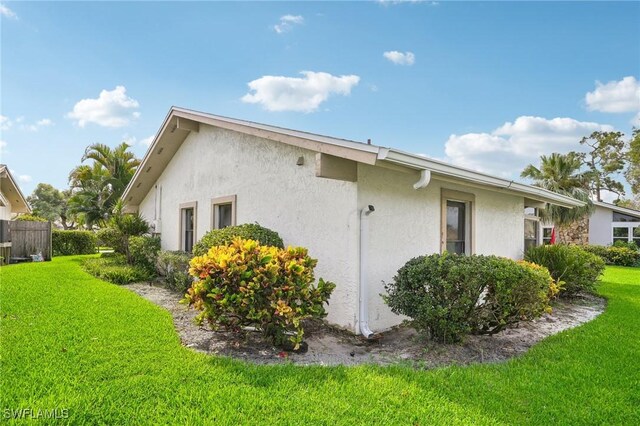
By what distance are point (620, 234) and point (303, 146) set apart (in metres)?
25.8

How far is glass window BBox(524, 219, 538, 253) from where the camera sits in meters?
11.0

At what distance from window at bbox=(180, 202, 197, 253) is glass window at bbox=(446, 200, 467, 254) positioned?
7269 millimetres

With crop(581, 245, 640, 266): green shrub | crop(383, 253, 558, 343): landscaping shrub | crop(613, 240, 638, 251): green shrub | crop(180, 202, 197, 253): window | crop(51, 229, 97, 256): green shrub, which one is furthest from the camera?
crop(613, 240, 638, 251): green shrub

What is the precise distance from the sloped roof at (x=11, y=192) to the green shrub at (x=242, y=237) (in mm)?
19906

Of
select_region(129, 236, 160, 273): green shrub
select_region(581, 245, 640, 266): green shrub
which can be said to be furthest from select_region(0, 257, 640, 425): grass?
select_region(581, 245, 640, 266): green shrub

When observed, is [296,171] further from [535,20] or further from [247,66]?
[535,20]

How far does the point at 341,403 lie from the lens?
329cm

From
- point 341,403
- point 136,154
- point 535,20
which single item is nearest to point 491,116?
point 535,20

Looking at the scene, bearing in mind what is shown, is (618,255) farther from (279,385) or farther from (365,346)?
(279,385)

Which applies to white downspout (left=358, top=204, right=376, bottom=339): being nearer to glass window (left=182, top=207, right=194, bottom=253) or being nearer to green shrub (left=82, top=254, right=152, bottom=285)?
glass window (left=182, top=207, right=194, bottom=253)

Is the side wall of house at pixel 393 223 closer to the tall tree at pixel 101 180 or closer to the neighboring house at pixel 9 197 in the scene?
the neighboring house at pixel 9 197

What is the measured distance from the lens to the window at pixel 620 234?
75.0 feet

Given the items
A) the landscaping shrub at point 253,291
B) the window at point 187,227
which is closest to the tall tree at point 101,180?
the window at point 187,227

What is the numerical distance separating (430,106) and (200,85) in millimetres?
7180
